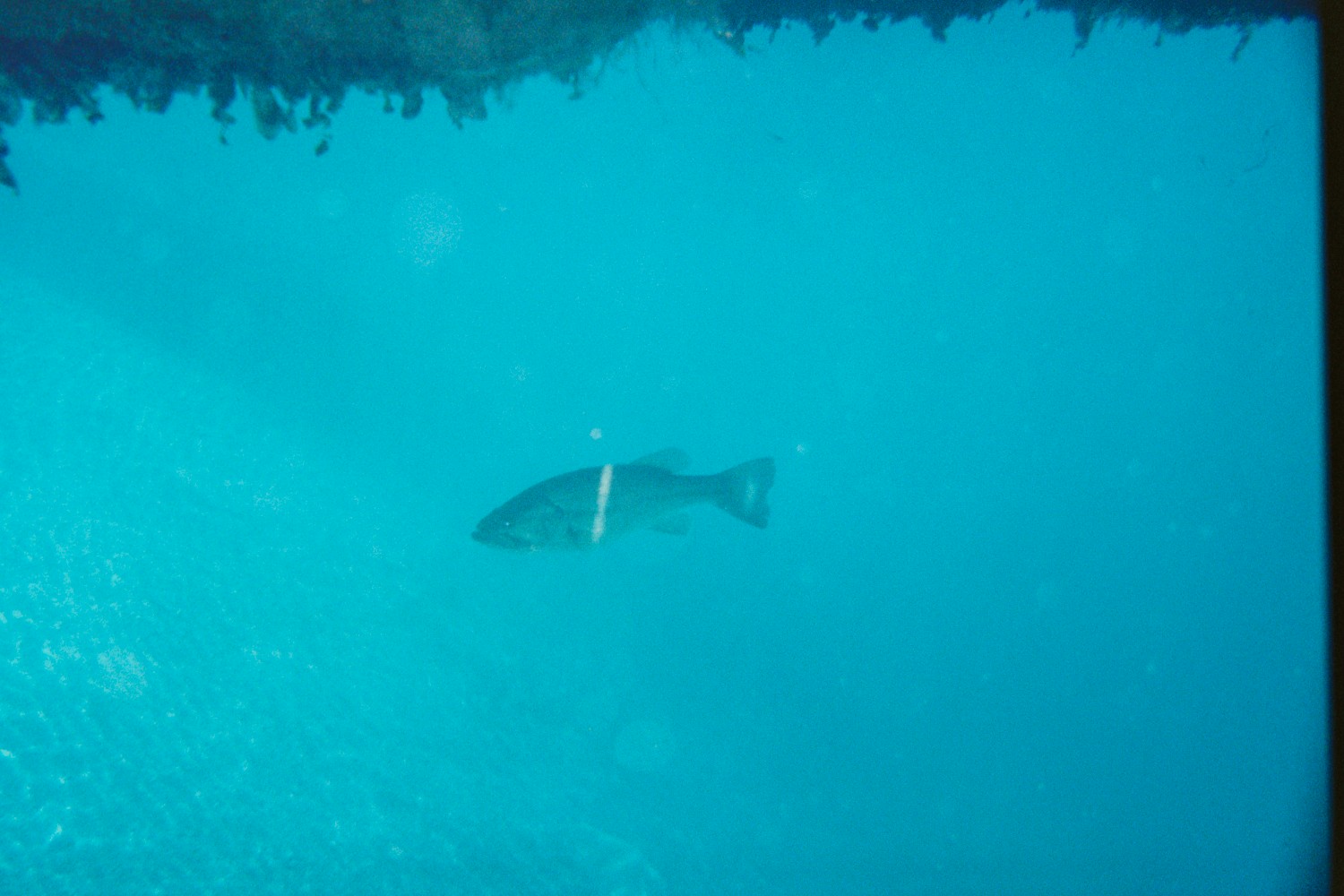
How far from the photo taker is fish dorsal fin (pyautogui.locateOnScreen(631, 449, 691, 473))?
580cm

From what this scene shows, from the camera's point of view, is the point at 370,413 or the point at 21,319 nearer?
the point at 21,319

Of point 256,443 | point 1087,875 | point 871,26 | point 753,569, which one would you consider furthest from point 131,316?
point 1087,875

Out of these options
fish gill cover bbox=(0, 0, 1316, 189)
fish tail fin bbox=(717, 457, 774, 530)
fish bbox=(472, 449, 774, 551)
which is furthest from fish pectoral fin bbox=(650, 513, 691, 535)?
fish gill cover bbox=(0, 0, 1316, 189)

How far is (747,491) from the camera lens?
586 centimetres

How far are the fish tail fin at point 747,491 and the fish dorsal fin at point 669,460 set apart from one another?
0.38 meters

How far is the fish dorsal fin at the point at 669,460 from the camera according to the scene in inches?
228

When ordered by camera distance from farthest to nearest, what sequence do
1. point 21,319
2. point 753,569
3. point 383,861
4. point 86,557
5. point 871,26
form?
point 753,569 < point 21,319 < point 86,557 < point 383,861 < point 871,26

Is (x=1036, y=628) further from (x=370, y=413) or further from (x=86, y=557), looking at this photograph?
(x=86, y=557)

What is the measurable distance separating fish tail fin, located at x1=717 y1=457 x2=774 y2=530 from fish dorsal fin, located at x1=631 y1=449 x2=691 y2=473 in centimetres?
38

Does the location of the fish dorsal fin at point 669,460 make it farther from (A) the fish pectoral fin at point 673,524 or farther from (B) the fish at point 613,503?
(A) the fish pectoral fin at point 673,524

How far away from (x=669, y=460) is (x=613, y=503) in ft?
3.21

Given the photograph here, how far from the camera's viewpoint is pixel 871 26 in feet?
16.7

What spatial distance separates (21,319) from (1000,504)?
25703 millimetres

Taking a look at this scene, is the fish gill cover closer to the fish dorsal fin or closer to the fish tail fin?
the fish dorsal fin
